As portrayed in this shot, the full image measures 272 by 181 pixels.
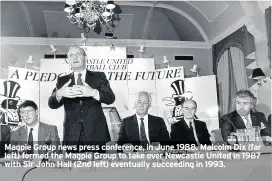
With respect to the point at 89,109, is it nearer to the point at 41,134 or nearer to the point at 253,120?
the point at 41,134

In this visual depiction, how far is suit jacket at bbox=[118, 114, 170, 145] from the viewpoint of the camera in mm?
3356

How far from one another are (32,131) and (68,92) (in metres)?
0.51

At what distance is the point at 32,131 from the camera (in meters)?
3.27

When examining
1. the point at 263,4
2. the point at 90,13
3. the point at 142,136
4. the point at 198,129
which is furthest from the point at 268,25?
the point at 90,13

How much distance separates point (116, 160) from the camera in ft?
10.1

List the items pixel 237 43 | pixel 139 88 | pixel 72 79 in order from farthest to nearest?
pixel 237 43
pixel 139 88
pixel 72 79

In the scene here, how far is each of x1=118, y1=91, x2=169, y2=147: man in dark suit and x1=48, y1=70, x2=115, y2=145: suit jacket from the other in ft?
0.63

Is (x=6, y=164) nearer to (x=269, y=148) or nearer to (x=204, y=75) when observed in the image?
(x=204, y=75)

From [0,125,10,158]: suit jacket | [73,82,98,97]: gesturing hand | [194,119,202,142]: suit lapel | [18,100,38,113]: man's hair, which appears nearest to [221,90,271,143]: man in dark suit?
[194,119,202,142]: suit lapel

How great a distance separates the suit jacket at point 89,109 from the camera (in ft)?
11.0

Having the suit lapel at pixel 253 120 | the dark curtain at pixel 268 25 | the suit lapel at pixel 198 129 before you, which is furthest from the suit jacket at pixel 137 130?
the dark curtain at pixel 268 25

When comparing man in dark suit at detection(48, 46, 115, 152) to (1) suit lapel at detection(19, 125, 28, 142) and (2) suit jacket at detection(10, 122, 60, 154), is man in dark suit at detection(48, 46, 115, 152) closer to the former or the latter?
(2) suit jacket at detection(10, 122, 60, 154)

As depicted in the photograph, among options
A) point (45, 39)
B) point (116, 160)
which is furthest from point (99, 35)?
point (116, 160)

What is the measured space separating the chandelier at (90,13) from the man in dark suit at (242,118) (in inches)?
59.6
